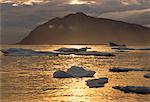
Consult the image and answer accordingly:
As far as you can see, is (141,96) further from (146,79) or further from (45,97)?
(146,79)

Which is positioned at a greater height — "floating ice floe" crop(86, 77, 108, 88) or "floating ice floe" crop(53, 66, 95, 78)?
"floating ice floe" crop(86, 77, 108, 88)

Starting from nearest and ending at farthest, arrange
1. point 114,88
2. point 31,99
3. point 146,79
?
point 31,99
point 114,88
point 146,79

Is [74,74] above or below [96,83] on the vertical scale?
below

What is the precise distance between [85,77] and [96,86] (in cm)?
692

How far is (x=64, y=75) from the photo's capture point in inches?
1497

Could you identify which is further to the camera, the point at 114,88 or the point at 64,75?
the point at 64,75

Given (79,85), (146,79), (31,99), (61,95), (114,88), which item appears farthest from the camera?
(146,79)

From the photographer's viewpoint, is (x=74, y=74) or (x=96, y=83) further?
(x=74, y=74)

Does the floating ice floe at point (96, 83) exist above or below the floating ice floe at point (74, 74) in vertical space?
above

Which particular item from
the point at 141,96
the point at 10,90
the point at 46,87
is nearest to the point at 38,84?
the point at 46,87

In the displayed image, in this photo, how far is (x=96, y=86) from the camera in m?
31.5

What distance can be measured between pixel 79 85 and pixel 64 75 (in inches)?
204

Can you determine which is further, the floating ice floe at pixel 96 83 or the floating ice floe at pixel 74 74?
the floating ice floe at pixel 74 74

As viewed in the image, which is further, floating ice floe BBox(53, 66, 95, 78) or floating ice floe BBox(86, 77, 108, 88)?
floating ice floe BBox(53, 66, 95, 78)
